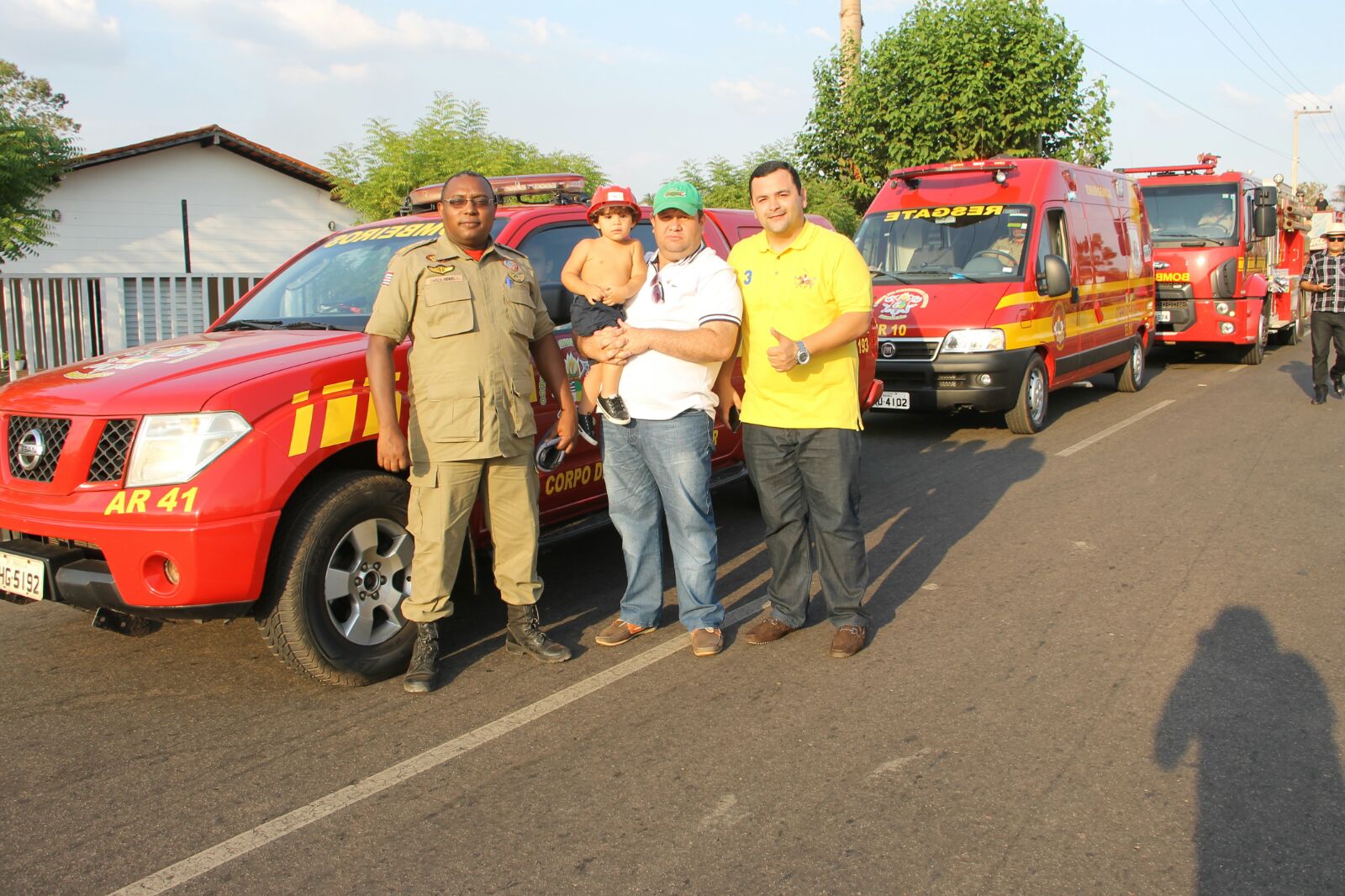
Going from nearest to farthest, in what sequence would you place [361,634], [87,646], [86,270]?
[361,634] → [87,646] → [86,270]

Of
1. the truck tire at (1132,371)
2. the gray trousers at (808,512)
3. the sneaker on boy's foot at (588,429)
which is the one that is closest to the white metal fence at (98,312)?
the sneaker on boy's foot at (588,429)

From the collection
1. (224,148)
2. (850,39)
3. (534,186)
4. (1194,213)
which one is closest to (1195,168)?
(1194,213)

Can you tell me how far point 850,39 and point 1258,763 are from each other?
17.7 m

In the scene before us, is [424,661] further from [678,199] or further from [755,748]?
[678,199]

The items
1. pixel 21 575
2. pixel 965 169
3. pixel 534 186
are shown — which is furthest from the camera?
pixel 965 169

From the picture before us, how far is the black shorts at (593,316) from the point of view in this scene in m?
4.55

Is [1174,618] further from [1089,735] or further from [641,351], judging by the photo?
[641,351]

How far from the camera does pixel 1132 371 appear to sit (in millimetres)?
12875

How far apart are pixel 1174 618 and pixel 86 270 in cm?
2270

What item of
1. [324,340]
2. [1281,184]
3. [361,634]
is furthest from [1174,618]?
[1281,184]

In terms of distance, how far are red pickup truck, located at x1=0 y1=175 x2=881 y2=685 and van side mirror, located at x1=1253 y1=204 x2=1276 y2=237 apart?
45.2 ft

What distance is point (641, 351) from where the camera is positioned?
4.43m

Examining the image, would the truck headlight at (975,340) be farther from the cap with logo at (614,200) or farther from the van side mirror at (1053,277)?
the cap with logo at (614,200)

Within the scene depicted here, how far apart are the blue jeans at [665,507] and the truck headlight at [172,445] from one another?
1569 millimetres
